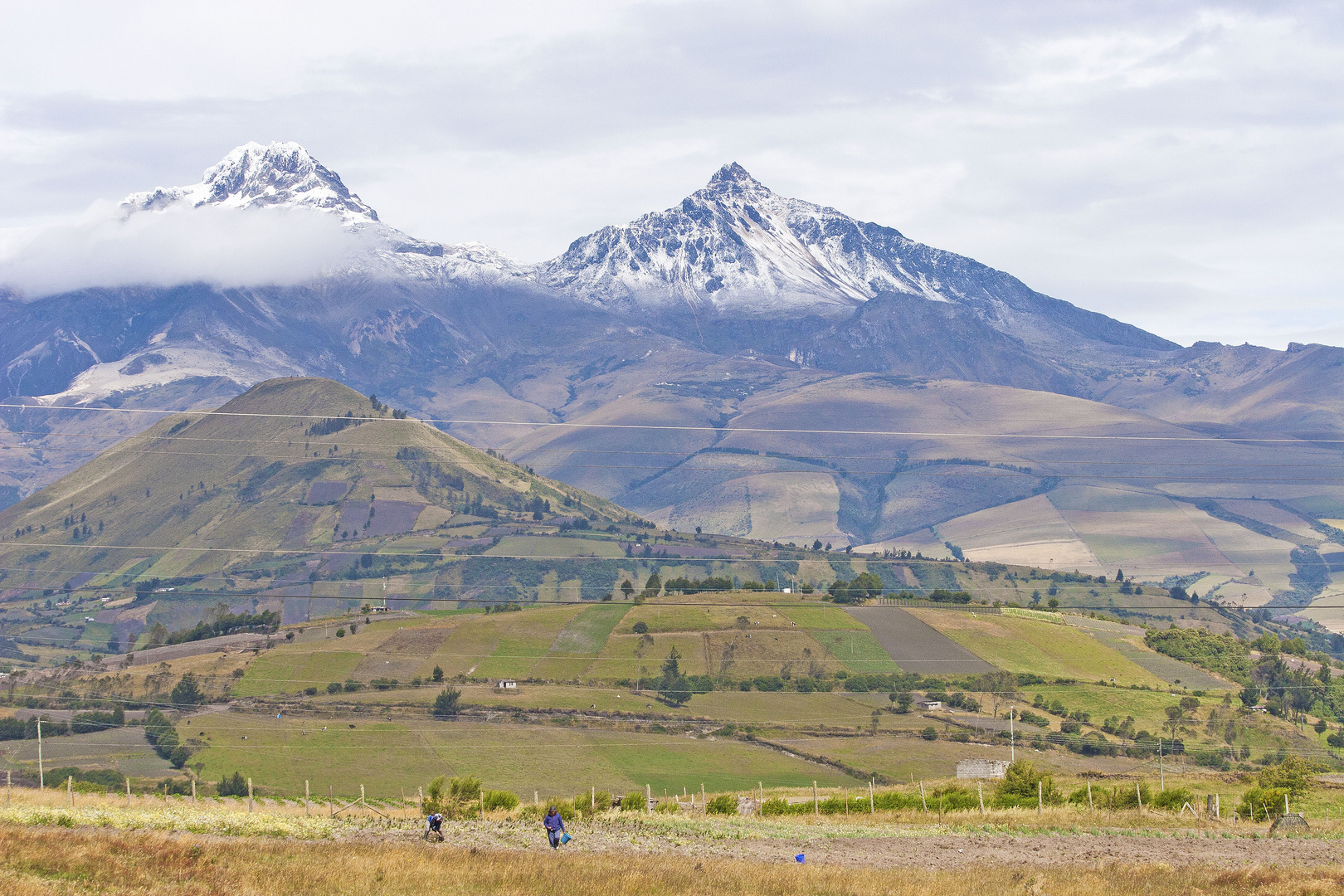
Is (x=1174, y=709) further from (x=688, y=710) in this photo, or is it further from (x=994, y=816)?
(x=994, y=816)

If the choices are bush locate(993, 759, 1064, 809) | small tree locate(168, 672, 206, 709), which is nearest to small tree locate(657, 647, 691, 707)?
small tree locate(168, 672, 206, 709)

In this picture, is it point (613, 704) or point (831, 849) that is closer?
point (831, 849)

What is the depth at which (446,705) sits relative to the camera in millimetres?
167125

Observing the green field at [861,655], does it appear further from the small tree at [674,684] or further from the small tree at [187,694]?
the small tree at [187,694]

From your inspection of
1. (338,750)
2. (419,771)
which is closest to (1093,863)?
(419,771)

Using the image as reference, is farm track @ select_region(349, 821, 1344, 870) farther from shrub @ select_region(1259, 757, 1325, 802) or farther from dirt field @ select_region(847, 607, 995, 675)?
dirt field @ select_region(847, 607, 995, 675)

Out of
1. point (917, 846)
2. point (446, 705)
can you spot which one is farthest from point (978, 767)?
point (917, 846)

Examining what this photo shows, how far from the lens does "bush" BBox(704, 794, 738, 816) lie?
191 feet

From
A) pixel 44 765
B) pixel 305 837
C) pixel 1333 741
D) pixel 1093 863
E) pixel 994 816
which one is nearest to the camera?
pixel 1093 863

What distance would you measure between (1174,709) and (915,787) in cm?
10606

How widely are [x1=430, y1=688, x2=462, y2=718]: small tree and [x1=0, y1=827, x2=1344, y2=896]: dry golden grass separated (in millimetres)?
126567

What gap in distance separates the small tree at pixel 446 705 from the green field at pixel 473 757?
3.67 m

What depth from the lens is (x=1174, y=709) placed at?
534 feet

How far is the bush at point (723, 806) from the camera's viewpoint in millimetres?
58094
